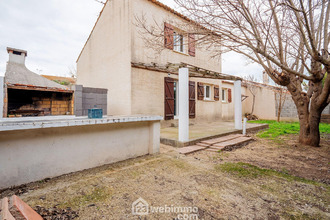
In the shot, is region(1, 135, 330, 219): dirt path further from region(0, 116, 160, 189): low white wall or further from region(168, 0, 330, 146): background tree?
region(168, 0, 330, 146): background tree

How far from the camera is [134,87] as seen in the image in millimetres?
6973

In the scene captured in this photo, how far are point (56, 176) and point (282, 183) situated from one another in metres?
4.17

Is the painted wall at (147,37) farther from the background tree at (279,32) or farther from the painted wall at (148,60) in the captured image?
the background tree at (279,32)

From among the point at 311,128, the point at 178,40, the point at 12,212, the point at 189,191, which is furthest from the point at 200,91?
the point at 12,212

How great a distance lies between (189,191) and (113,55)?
726 cm

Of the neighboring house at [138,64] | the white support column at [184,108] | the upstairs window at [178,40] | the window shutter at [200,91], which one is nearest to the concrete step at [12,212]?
the upstairs window at [178,40]

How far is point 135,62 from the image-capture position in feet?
22.9

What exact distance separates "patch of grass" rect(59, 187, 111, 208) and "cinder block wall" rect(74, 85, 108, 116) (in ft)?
14.8

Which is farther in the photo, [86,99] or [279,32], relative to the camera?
[86,99]

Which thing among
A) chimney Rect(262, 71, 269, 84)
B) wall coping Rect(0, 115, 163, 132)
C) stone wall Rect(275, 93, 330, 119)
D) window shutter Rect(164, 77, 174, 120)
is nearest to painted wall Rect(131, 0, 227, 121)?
window shutter Rect(164, 77, 174, 120)

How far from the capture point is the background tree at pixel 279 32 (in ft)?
10.9

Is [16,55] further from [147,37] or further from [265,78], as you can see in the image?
[265,78]

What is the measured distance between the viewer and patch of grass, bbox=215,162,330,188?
3.11 metres

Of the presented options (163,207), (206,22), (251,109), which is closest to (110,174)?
(163,207)
